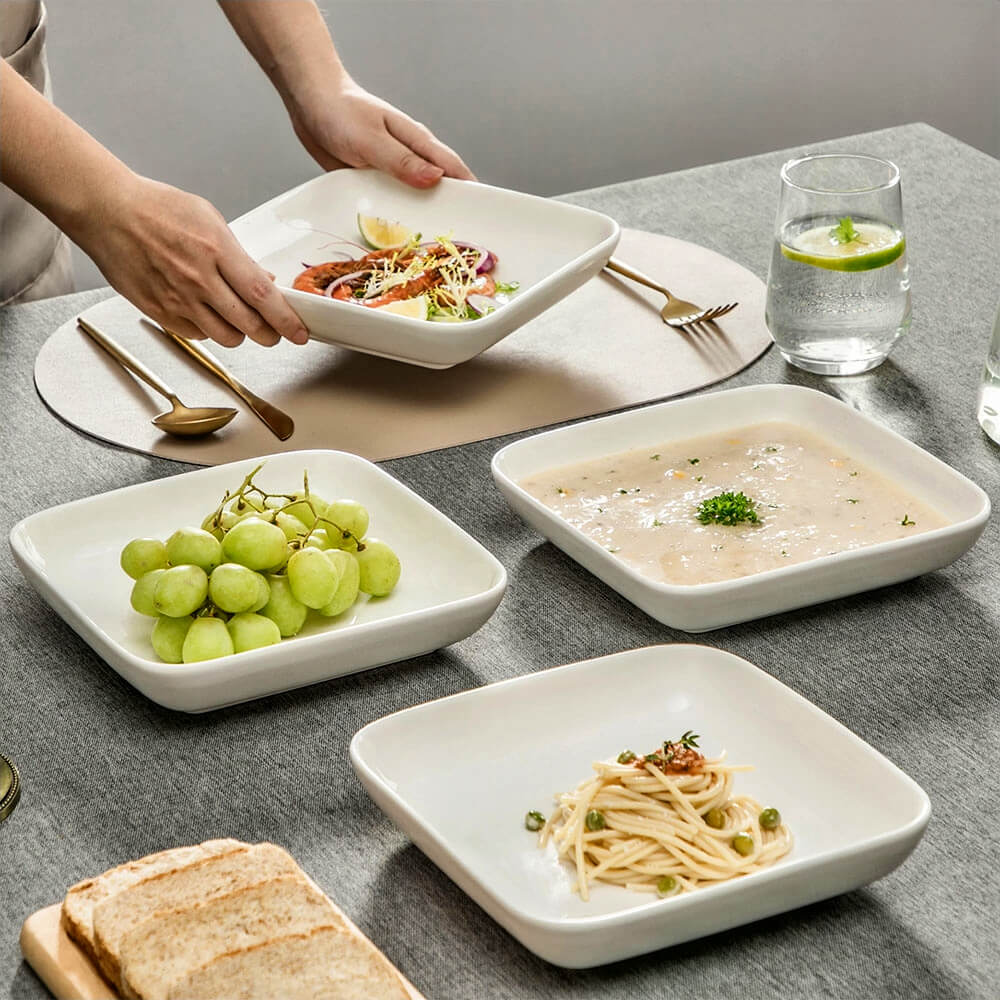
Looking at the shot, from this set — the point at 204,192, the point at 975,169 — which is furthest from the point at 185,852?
the point at 204,192

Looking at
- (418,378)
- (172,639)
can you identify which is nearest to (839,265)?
(418,378)

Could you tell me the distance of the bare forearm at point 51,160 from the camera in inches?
63.2

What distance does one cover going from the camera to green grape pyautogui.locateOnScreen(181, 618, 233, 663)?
1124 mm

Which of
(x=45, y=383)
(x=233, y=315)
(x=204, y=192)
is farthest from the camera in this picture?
(x=204, y=192)

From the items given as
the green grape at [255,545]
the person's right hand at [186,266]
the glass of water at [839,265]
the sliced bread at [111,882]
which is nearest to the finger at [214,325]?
the person's right hand at [186,266]

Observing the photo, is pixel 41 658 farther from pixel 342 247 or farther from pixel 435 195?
pixel 435 195

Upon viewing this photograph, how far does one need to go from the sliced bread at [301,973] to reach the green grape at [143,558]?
17.2 inches

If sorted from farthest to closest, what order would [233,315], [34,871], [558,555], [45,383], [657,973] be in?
[45,383] → [233,315] → [558,555] → [34,871] → [657,973]

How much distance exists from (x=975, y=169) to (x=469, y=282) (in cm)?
94

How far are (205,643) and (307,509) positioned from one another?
0.61 feet

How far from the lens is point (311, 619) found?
4.01 feet

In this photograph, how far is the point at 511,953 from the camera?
919mm

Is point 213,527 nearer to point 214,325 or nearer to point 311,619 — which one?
point 311,619

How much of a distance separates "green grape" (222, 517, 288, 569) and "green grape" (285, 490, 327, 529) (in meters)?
0.08
